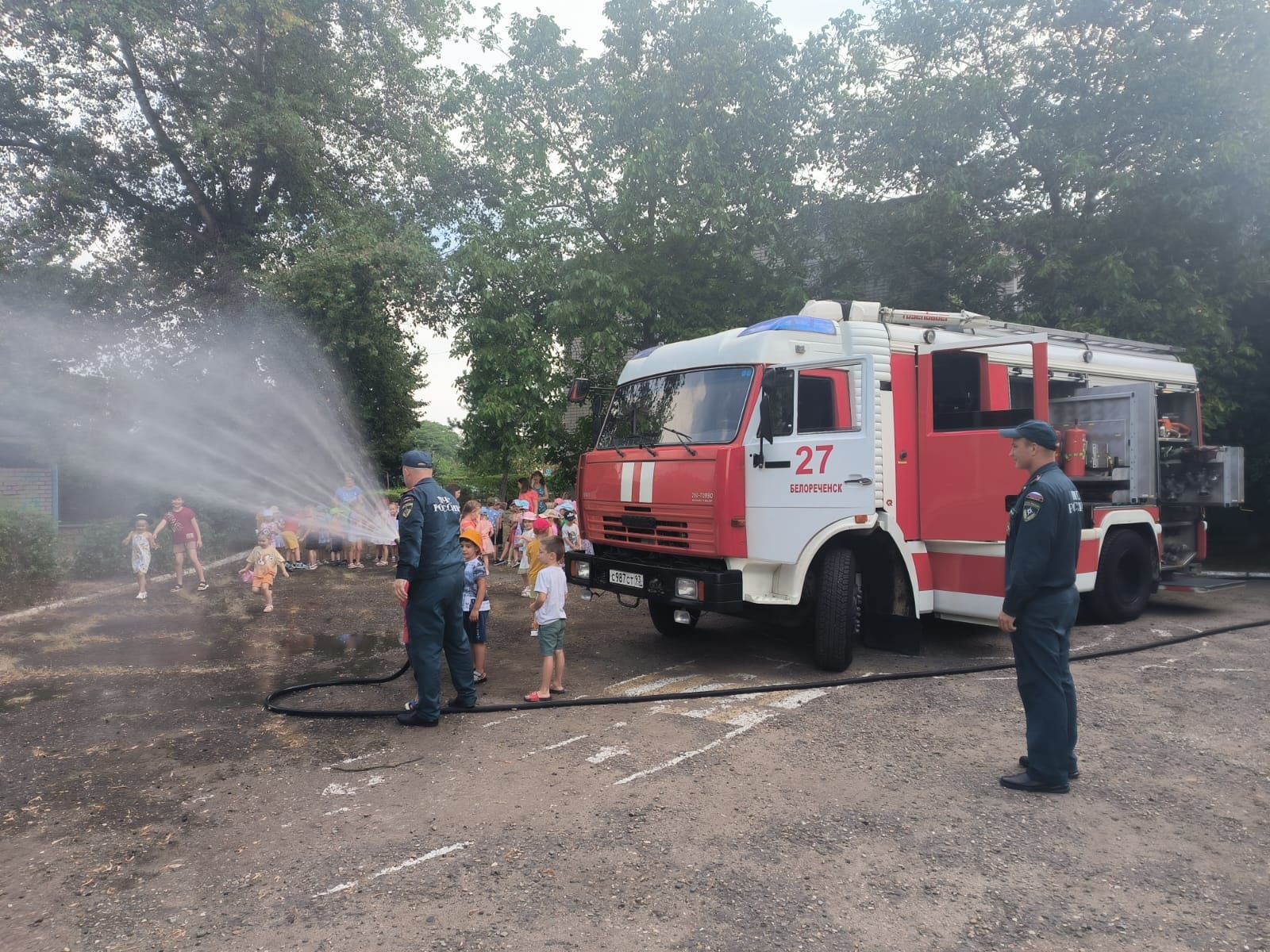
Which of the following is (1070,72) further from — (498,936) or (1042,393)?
(498,936)

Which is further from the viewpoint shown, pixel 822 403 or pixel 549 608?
pixel 822 403

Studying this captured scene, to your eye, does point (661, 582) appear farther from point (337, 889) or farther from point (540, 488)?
point (540, 488)

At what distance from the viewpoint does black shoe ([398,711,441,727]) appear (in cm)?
595

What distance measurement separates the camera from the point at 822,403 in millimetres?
7324

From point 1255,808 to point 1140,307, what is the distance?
34.3 ft

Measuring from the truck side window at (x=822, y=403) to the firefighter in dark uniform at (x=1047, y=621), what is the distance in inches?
101

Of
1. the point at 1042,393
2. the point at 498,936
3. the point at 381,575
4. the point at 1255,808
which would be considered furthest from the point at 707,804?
the point at 381,575

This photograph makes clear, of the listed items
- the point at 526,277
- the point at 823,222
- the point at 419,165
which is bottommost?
the point at 526,277

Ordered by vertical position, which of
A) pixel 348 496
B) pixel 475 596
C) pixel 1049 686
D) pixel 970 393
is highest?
pixel 970 393

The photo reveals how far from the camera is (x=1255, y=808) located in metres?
4.43

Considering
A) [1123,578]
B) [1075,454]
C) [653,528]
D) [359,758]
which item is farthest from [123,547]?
[1123,578]

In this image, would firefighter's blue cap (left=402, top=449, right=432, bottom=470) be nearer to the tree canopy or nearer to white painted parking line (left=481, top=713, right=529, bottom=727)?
white painted parking line (left=481, top=713, right=529, bottom=727)

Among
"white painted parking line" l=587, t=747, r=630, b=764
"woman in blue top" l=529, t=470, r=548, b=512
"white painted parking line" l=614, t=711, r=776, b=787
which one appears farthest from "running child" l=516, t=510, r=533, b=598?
"white painted parking line" l=587, t=747, r=630, b=764

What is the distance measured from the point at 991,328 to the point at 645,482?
4.37m
